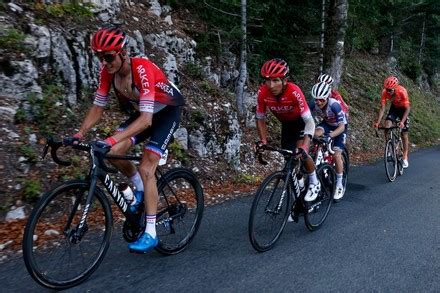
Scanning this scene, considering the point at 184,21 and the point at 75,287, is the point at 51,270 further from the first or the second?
the point at 184,21

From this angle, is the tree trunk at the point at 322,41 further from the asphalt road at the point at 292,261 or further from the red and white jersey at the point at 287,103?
the red and white jersey at the point at 287,103

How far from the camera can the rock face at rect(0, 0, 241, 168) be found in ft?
21.6

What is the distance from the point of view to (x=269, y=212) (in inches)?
199

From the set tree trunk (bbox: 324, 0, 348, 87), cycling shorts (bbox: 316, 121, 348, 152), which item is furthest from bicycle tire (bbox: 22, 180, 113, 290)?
tree trunk (bbox: 324, 0, 348, 87)

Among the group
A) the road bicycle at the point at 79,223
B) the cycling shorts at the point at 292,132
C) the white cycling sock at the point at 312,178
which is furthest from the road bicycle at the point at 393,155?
the road bicycle at the point at 79,223

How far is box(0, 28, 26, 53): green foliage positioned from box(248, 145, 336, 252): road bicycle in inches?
178

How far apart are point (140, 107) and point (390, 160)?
7992 mm

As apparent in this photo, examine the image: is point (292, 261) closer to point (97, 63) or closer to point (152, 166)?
point (152, 166)

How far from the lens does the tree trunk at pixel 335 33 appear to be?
42.6 feet

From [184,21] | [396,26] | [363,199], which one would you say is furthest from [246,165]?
[396,26]

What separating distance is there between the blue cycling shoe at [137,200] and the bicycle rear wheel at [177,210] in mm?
244

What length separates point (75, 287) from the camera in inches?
145

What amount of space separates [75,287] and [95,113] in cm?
186

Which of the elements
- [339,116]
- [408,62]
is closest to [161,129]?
[339,116]
